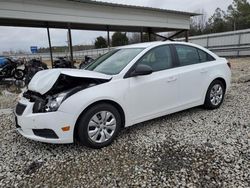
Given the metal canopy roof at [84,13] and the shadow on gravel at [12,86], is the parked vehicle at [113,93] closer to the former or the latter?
the metal canopy roof at [84,13]

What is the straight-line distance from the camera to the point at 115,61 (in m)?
3.62

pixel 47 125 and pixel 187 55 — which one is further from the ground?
pixel 187 55

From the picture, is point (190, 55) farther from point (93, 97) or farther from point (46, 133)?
point (46, 133)

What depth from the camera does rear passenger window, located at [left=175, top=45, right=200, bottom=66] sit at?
387 cm

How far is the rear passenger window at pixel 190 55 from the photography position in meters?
3.88

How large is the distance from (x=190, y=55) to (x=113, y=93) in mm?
1962

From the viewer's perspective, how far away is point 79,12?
27.4 feet

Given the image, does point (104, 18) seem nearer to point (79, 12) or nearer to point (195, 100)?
point (79, 12)

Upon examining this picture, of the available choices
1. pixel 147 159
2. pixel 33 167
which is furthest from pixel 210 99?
pixel 33 167

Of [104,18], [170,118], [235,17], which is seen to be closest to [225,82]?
[170,118]

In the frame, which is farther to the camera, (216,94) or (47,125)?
(216,94)

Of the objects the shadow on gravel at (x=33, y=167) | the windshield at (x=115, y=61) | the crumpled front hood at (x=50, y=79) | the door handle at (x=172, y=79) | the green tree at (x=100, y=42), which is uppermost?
the green tree at (x=100, y=42)

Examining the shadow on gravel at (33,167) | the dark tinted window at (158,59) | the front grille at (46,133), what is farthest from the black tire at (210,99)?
the shadow on gravel at (33,167)

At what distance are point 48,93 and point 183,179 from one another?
203cm
